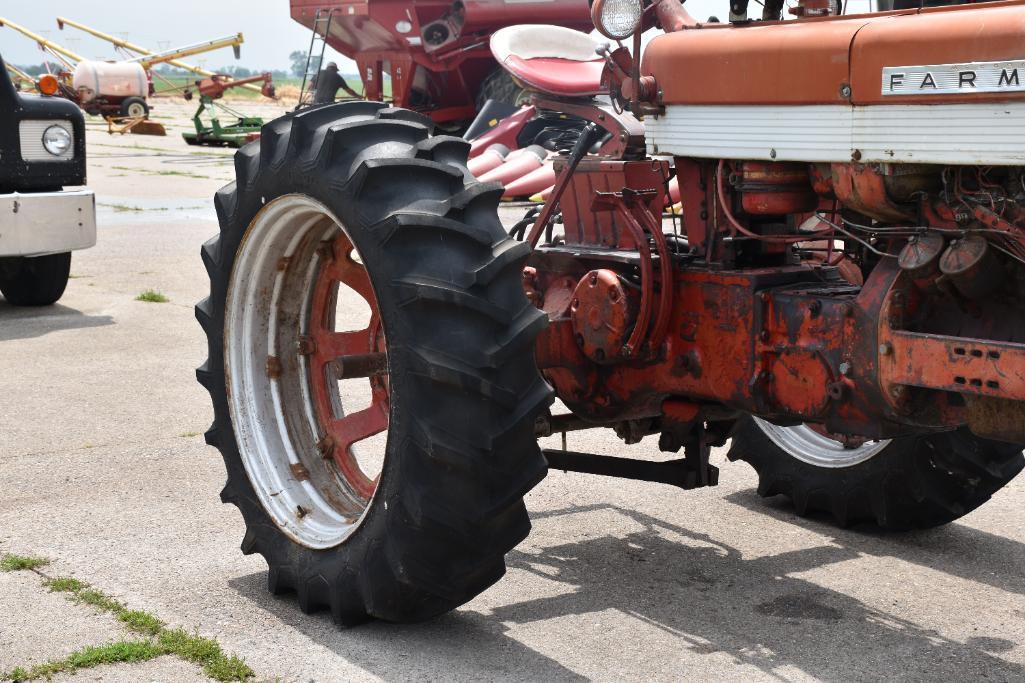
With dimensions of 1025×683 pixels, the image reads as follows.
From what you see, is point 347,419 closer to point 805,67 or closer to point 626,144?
point 626,144

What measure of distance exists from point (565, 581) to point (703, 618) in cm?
51

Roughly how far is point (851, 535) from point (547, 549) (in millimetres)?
1150

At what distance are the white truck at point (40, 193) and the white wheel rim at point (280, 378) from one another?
4734 mm

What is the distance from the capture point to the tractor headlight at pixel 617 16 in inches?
165

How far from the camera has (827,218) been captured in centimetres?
394

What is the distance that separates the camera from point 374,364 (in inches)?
183

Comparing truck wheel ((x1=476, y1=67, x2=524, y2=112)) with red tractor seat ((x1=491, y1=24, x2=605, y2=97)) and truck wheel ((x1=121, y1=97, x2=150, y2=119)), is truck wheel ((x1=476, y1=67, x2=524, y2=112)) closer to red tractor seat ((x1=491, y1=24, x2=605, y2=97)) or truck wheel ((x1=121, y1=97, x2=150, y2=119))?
red tractor seat ((x1=491, y1=24, x2=605, y2=97))

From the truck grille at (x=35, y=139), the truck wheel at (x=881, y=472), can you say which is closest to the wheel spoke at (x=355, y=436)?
the truck wheel at (x=881, y=472)

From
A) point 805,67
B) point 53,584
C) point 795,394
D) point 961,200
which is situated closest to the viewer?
point 961,200

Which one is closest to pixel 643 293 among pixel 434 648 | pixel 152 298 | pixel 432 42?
pixel 434 648

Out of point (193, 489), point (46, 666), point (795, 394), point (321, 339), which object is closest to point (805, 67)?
point (795, 394)

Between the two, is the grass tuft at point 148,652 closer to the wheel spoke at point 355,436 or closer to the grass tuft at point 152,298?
the wheel spoke at point 355,436

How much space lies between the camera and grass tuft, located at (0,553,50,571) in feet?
14.8

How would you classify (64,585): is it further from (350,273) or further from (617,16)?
(617,16)
